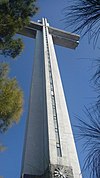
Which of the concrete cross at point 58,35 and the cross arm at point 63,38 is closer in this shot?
the concrete cross at point 58,35

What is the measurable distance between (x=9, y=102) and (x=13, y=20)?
8.40 ft

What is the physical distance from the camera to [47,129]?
49.0ft

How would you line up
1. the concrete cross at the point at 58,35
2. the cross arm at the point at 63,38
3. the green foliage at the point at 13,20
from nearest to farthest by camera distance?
the green foliage at the point at 13,20, the concrete cross at the point at 58,35, the cross arm at the point at 63,38

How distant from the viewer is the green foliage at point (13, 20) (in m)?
9.40

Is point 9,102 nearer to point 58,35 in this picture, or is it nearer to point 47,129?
point 47,129

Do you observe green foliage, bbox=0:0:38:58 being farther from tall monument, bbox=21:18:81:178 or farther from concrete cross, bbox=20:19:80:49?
concrete cross, bbox=20:19:80:49

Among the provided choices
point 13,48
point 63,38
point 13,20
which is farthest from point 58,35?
point 13,20

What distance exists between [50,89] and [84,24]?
14.7m

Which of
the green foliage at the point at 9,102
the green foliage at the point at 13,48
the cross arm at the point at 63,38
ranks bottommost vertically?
the green foliage at the point at 9,102

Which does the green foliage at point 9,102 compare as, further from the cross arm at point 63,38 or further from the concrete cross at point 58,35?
the cross arm at point 63,38

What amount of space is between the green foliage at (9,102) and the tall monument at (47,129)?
457cm

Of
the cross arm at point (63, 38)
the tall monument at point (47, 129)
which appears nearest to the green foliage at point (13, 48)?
the tall monument at point (47, 129)

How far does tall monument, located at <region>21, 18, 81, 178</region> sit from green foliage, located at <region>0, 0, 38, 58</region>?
5.39 m

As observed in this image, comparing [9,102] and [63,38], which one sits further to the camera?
[63,38]
